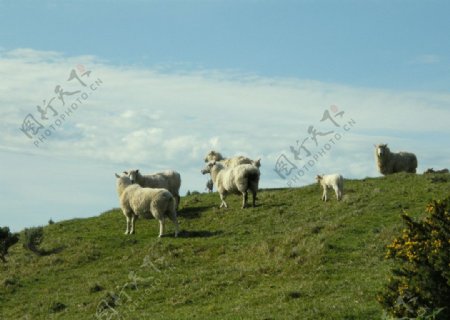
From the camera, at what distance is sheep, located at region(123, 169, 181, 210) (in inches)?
1329

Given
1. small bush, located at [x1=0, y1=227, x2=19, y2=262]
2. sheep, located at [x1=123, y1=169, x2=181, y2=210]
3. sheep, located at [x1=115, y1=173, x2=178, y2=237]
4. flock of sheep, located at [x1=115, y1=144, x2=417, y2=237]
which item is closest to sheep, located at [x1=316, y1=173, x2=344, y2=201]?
flock of sheep, located at [x1=115, y1=144, x2=417, y2=237]

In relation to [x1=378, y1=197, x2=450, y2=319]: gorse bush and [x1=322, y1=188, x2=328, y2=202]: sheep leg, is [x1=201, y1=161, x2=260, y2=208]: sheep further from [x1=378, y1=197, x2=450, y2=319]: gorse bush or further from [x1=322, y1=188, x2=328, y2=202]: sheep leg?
[x1=378, y1=197, x2=450, y2=319]: gorse bush

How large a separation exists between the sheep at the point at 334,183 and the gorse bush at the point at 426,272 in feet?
60.2

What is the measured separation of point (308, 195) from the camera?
3328cm

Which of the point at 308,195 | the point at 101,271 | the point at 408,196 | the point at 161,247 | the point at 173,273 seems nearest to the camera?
the point at 173,273

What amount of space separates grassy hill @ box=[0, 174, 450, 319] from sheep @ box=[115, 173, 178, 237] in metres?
0.74

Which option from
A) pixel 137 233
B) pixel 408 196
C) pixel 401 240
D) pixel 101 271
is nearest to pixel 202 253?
pixel 101 271

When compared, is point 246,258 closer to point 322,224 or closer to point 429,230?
point 322,224

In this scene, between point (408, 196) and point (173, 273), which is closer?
point (173, 273)

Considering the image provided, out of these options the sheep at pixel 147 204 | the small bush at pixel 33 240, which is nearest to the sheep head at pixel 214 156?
the sheep at pixel 147 204

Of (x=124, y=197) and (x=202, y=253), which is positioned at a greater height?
(x=124, y=197)

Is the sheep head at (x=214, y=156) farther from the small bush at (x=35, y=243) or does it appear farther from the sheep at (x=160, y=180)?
the small bush at (x=35, y=243)

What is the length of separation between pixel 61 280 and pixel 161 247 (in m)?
3.92

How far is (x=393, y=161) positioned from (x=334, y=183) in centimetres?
1044
